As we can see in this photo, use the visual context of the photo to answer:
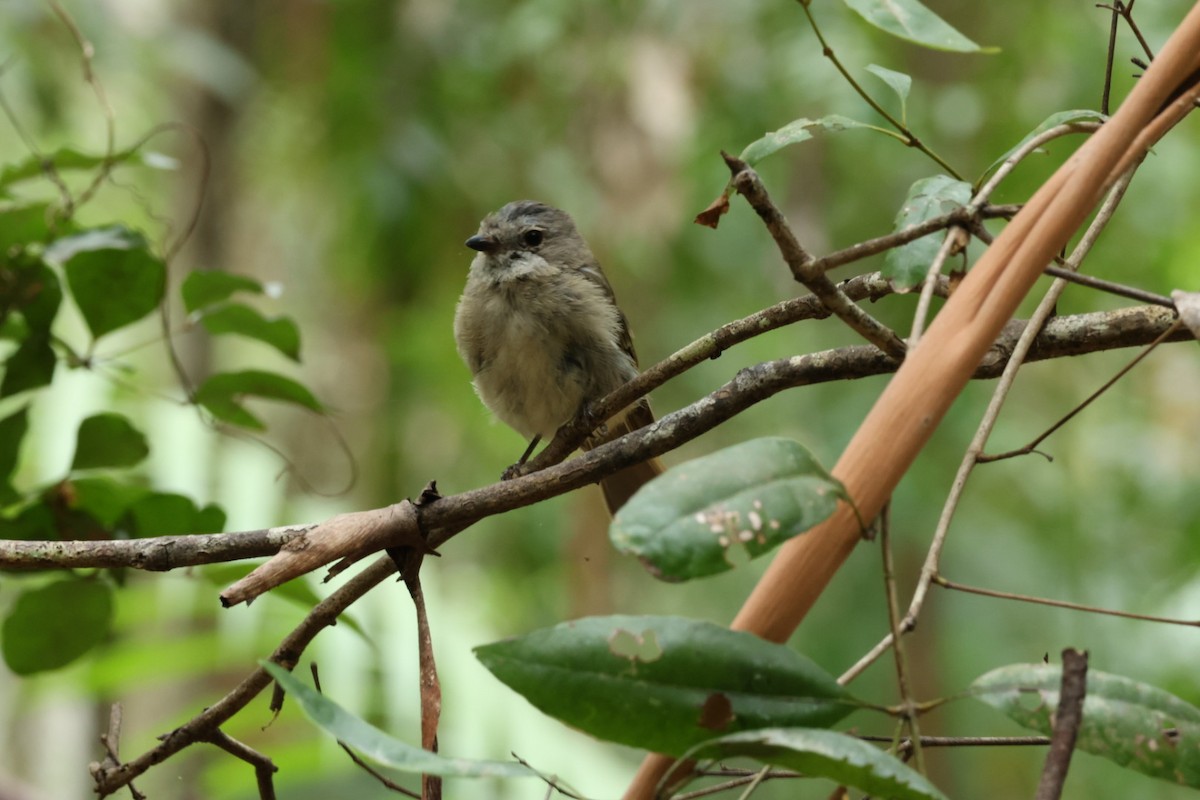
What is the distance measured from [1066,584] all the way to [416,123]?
12.8 ft

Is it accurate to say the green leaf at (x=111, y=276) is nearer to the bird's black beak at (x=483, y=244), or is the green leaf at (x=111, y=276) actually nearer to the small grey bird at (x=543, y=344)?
the small grey bird at (x=543, y=344)

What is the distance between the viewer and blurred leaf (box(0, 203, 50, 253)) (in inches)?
82.3

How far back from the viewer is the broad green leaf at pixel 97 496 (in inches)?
73.1

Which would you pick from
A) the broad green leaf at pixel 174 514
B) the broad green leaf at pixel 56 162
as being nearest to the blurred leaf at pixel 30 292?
the broad green leaf at pixel 56 162

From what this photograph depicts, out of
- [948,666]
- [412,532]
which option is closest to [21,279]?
[412,532]

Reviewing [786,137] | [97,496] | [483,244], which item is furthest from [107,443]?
[483,244]

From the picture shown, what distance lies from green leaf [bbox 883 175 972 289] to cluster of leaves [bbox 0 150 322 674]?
1110 millimetres

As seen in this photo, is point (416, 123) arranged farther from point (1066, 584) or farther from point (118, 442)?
point (118, 442)

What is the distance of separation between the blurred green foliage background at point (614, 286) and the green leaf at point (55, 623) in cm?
152

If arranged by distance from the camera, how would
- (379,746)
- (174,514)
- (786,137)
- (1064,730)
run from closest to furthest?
(1064,730)
(379,746)
(786,137)
(174,514)

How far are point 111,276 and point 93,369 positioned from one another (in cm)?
16

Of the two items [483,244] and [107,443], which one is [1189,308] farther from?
[483,244]

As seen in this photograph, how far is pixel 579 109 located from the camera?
6.16m

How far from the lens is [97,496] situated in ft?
6.12
